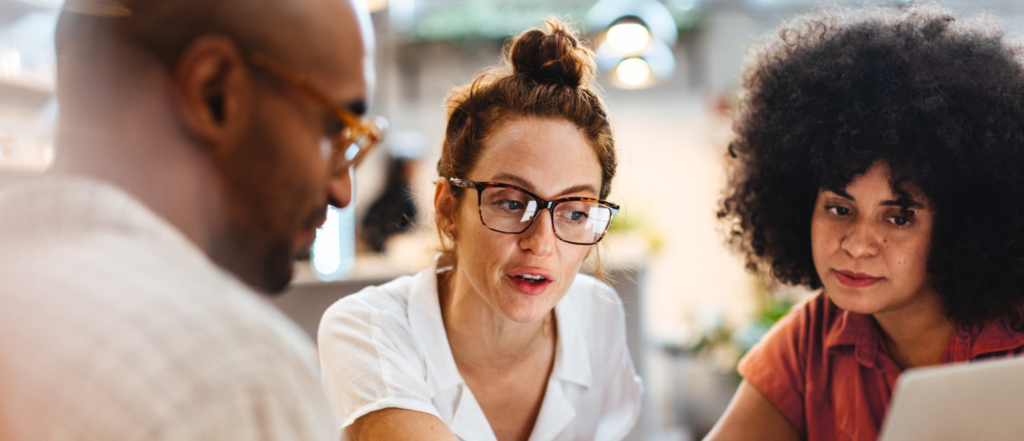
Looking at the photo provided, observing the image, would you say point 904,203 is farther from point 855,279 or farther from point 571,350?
point 571,350

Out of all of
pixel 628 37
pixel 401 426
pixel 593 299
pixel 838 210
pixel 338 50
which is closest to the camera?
pixel 338 50

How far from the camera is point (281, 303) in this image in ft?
11.5

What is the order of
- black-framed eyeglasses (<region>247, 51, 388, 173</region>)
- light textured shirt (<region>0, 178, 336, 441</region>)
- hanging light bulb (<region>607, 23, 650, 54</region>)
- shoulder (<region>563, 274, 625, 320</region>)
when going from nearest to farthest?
light textured shirt (<region>0, 178, 336, 441</region>) < black-framed eyeglasses (<region>247, 51, 388, 173</region>) < shoulder (<region>563, 274, 625, 320</region>) < hanging light bulb (<region>607, 23, 650, 54</region>)

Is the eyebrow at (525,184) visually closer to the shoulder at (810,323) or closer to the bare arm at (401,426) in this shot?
the bare arm at (401,426)

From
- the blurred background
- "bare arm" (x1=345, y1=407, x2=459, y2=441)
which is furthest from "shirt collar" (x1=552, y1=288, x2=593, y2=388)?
the blurred background

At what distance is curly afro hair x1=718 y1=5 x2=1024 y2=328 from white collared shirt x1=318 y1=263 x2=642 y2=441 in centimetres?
52

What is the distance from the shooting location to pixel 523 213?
3.94ft

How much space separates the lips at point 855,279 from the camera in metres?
1.17

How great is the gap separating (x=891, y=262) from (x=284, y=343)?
3.17ft

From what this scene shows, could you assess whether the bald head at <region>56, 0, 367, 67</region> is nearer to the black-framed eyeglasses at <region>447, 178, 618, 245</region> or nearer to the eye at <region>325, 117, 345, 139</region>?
the eye at <region>325, 117, 345, 139</region>

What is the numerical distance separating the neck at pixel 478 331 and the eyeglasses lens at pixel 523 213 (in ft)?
0.56

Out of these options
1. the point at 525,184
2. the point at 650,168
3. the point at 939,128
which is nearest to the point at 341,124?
the point at 525,184

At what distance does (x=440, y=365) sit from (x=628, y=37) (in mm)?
3136

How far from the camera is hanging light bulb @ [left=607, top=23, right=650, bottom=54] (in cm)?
400
